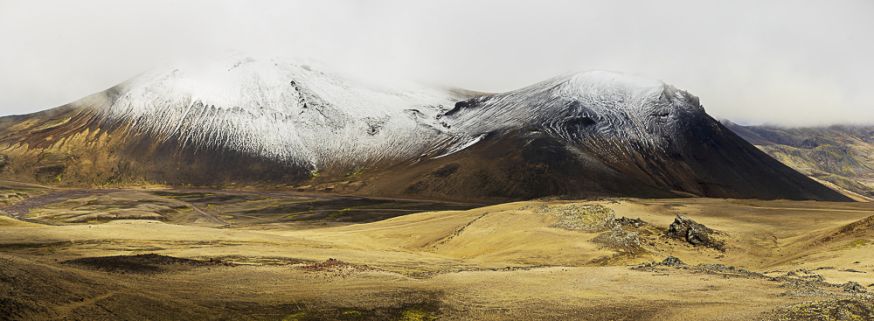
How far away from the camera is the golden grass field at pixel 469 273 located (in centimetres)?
2078

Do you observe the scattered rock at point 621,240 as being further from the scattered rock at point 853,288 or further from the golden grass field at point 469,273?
the scattered rock at point 853,288

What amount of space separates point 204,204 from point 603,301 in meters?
134

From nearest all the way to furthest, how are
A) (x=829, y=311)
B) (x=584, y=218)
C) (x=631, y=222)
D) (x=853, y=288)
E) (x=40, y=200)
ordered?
(x=829, y=311)
(x=853, y=288)
(x=631, y=222)
(x=584, y=218)
(x=40, y=200)

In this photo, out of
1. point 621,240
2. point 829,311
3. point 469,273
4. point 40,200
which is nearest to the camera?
point 829,311

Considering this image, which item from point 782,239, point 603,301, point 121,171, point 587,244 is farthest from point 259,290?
point 121,171

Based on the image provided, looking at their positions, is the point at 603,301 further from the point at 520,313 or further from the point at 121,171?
the point at 121,171

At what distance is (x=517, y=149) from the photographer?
178000mm

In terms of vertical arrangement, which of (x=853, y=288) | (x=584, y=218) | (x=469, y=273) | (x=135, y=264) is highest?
(x=584, y=218)

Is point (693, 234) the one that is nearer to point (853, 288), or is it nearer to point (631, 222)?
point (631, 222)

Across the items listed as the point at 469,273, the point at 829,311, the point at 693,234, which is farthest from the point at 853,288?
the point at 693,234

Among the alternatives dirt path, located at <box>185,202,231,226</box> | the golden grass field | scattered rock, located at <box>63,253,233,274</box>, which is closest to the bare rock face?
the golden grass field

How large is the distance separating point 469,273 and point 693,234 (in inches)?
1166

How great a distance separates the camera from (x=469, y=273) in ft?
105

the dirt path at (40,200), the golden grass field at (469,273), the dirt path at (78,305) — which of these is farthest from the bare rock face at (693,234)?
the dirt path at (40,200)
